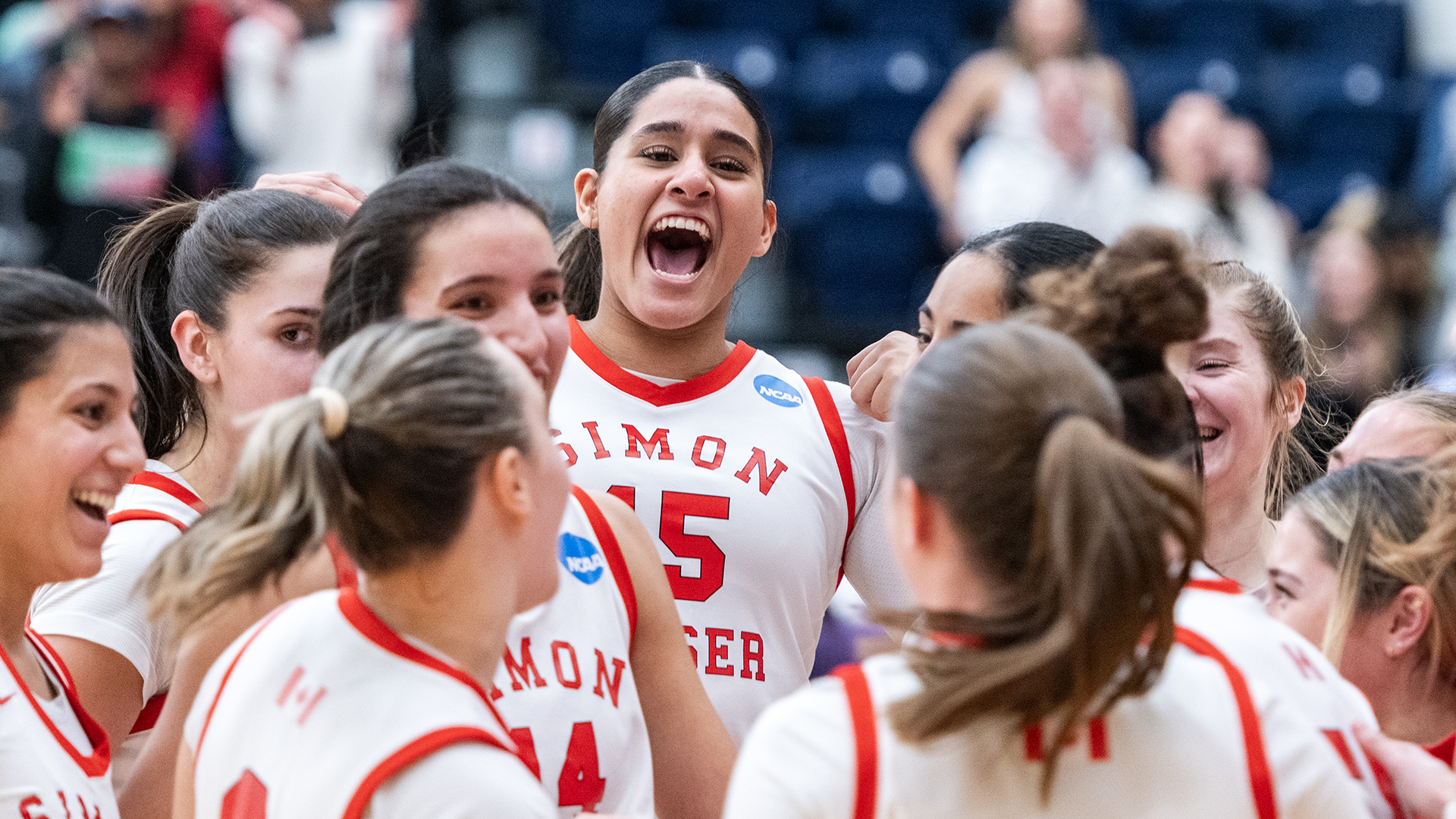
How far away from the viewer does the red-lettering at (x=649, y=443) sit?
3.00 metres

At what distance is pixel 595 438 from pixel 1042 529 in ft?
5.28

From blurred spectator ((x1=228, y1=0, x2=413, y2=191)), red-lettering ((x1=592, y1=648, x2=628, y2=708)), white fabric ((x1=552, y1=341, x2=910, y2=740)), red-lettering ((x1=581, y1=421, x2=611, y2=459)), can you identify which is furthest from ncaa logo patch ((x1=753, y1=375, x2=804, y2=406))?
blurred spectator ((x1=228, y1=0, x2=413, y2=191))

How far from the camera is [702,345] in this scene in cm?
322

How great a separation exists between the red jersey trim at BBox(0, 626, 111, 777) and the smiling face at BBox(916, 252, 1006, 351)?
1.60 meters

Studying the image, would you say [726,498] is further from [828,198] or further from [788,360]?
[828,198]

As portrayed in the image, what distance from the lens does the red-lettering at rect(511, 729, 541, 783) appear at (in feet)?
6.96

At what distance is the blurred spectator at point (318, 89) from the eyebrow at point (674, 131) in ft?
12.5

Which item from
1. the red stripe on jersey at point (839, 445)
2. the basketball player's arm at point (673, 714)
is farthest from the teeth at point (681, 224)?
the basketball player's arm at point (673, 714)

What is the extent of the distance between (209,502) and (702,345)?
1.11 metres

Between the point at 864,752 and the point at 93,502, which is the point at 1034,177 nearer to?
the point at 93,502

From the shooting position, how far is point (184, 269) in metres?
2.83

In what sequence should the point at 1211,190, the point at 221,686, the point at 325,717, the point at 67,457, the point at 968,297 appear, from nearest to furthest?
the point at 325,717 → the point at 221,686 → the point at 67,457 → the point at 968,297 → the point at 1211,190

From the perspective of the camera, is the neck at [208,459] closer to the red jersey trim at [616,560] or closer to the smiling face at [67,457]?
the smiling face at [67,457]

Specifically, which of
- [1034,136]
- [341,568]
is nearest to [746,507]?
[341,568]
